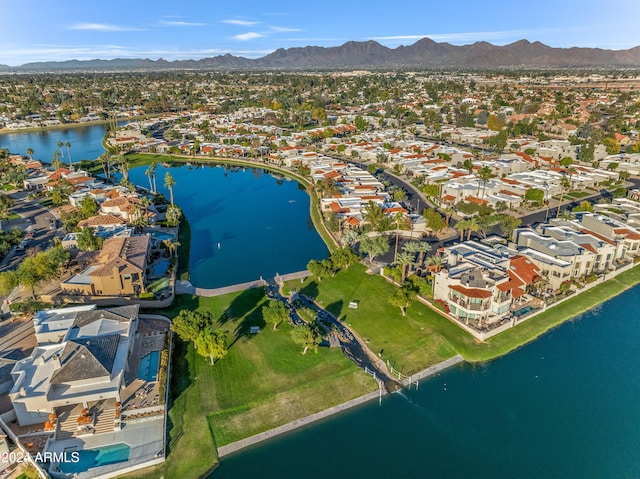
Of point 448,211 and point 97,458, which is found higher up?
point 448,211

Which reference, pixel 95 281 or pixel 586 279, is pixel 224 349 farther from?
pixel 586 279

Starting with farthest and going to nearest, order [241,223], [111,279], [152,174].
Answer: [152,174], [241,223], [111,279]

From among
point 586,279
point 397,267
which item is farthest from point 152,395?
point 586,279

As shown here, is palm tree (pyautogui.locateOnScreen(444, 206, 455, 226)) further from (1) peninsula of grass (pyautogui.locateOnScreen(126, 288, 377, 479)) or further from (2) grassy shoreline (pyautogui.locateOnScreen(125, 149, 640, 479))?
(1) peninsula of grass (pyautogui.locateOnScreen(126, 288, 377, 479))

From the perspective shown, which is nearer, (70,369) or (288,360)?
(70,369)

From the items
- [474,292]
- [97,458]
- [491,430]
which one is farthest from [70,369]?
[474,292]

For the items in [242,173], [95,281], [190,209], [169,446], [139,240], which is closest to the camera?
[169,446]

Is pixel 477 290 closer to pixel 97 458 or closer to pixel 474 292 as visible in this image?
pixel 474 292
